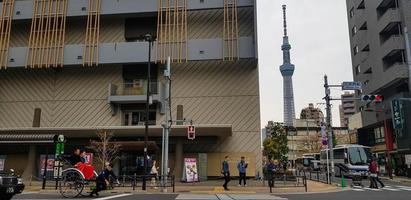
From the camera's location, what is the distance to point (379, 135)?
46688mm

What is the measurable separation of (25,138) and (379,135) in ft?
127

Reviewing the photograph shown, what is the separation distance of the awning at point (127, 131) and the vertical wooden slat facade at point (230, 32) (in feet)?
20.3

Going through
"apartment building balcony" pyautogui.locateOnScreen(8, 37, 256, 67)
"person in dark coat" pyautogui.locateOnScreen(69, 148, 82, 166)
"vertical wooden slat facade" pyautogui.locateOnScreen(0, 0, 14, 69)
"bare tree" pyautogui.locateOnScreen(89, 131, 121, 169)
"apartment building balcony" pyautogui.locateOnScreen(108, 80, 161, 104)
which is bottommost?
"person in dark coat" pyautogui.locateOnScreen(69, 148, 82, 166)

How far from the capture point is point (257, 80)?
32531 mm

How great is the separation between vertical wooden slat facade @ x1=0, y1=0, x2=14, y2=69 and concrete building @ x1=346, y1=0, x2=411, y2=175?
34.2m

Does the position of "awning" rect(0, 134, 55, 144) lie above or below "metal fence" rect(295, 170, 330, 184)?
above

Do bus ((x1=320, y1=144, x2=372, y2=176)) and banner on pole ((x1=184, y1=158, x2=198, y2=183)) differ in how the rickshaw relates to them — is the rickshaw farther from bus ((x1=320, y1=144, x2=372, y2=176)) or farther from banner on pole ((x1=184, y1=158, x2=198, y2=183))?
bus ((x1=320, y1=144, x2=372, y2=176))

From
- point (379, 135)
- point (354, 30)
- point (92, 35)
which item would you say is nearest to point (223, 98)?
point (92, 35)

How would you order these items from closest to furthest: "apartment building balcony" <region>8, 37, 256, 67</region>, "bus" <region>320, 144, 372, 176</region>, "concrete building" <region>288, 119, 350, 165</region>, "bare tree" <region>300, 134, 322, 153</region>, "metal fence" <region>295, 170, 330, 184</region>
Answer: "metal fence" <region>295, 170, 330, 184</region>, "apartment building balcony" <region>8, 37, 256, 67</region>, "bus" <region>320, 144, 372, 176</region>, "bare tree" <region>300, 134, 322, 153</region>, "concrete building" <region>288, 119, 350, 165</region>

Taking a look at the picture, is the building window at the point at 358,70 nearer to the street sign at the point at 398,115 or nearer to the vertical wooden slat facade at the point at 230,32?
the street sign at the point at 398,115

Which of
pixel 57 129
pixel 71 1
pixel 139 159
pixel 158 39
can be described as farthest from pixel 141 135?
pixel 71 1

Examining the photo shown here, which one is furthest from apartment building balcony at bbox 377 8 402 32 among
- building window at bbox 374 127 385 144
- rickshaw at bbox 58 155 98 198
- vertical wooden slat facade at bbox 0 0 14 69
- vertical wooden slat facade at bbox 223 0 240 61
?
rickshaw at bbox 58 155 98 198

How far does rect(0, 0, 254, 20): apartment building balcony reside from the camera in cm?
3341

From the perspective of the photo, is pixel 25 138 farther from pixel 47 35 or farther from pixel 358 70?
pixel 358 70
